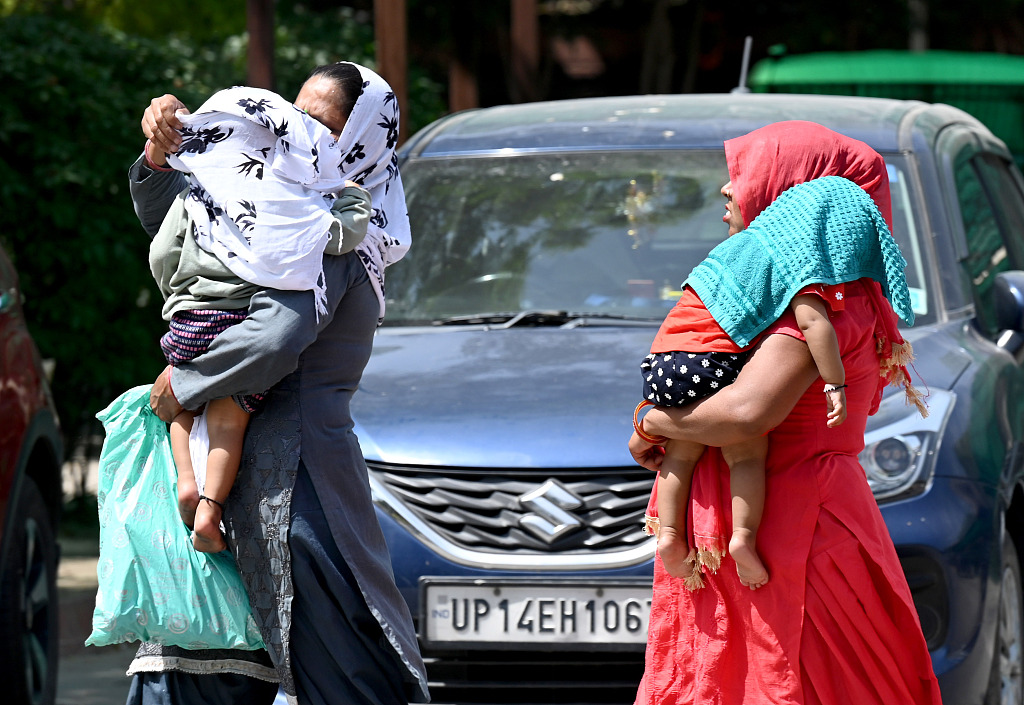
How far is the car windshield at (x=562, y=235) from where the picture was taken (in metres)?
4.45

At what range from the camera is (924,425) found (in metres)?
3.63

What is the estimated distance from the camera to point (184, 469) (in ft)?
9.14

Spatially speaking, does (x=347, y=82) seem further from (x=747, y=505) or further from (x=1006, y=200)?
(x=1006, y=200)

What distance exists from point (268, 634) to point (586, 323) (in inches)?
69.9

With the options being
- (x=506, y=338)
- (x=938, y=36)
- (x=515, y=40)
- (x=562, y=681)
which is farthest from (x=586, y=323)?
(x=938, y=36)

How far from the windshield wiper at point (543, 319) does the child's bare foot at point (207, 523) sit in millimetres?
1682

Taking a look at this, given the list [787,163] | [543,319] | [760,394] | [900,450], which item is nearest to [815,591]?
[760,394]

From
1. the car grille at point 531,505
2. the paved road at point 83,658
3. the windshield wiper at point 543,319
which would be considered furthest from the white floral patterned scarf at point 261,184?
the paved road at point 83,658

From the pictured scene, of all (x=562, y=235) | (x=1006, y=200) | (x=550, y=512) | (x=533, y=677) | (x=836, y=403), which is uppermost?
(x=836, y=403)

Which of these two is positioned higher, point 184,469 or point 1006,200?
point 184,469

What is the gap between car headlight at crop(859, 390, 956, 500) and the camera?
353cm

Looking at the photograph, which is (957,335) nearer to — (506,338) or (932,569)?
(932,569)

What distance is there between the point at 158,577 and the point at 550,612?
3.39 feet

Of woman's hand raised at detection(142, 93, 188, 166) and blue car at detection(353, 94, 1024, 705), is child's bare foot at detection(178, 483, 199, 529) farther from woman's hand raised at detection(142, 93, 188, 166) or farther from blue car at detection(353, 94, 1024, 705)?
blue car at detection(353, 94, 1024, 705)
